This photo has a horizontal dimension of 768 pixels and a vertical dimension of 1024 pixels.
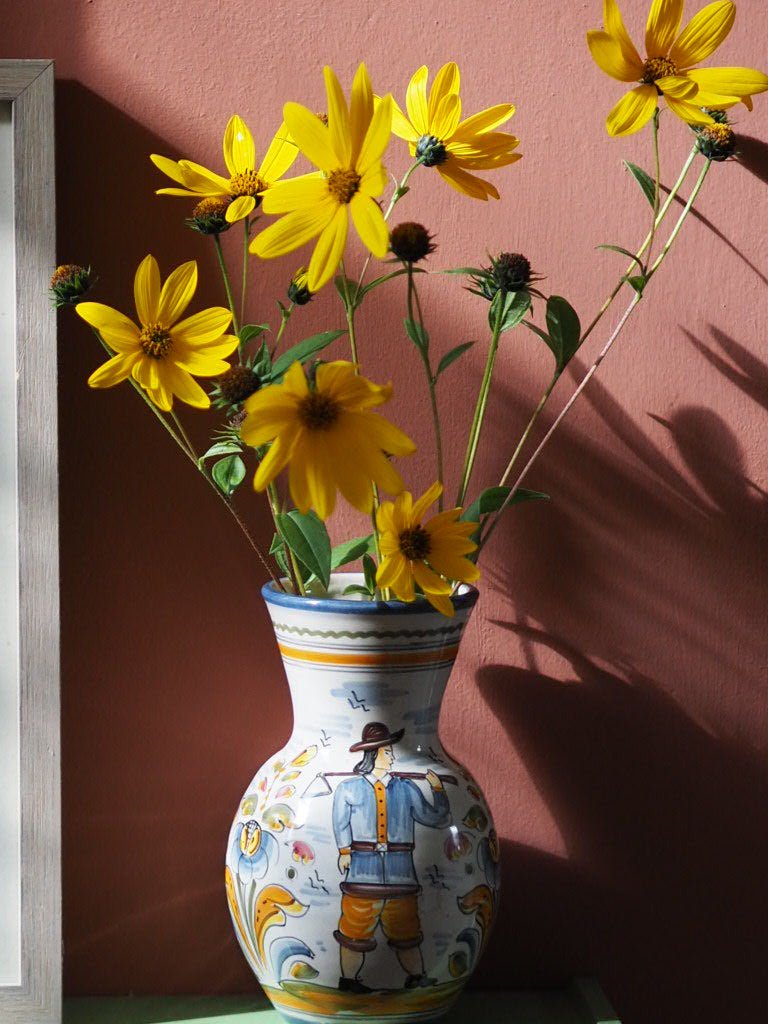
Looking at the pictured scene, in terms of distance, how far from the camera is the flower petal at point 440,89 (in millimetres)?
759

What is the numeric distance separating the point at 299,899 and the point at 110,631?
281 millimetres

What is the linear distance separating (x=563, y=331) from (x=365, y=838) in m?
0.38

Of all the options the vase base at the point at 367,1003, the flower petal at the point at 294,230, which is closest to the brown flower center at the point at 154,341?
the flower petal at the point at 294,230

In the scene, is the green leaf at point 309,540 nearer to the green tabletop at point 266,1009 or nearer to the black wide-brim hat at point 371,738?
the black wide-brim hat at point 371,738

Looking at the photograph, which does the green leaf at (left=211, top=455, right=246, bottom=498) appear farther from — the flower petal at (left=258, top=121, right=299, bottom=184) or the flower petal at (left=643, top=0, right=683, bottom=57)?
the flower petal at (left=643, top=0, right=683, bottom=57)

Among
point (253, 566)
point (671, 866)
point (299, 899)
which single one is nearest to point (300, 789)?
point (299, 899)

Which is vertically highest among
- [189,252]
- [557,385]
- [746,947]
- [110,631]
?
[189,252]

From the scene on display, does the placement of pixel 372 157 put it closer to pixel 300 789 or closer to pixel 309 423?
pixel 309 423

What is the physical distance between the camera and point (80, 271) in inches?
29.9

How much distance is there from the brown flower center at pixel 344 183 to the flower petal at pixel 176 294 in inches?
5.4

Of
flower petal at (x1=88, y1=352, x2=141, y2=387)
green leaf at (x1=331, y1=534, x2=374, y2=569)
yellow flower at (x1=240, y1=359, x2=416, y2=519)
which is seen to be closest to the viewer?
yellow flower at (x1=240, y1=359, x2=416, y2=519)

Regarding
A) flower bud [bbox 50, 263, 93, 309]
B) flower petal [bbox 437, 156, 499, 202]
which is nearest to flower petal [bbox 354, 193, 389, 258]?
flower petal [bbox 437, 156, 499, 202]

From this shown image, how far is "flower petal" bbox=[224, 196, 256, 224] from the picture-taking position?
0.75 meters

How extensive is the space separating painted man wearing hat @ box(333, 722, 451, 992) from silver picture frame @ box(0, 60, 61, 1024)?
0.24 m
